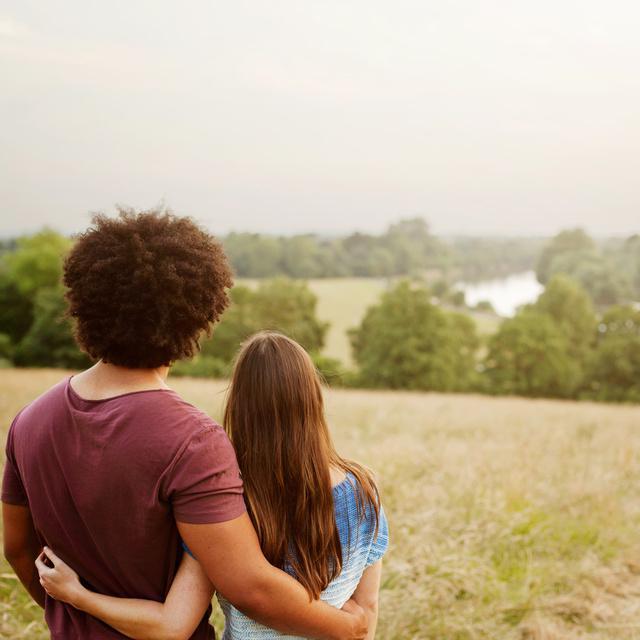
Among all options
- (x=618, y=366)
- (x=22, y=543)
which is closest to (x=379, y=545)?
(x=22, y=543)

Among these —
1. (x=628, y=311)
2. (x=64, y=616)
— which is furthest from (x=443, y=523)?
Answer: (x=628, y=311)

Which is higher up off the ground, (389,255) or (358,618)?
(389,255)

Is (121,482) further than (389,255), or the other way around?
(389,255)

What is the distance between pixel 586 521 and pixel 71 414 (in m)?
4.80

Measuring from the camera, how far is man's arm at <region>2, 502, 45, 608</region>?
1.82 m

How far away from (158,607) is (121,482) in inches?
13.7

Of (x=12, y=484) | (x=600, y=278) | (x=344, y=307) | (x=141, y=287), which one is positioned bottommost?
(x=344, y=307)

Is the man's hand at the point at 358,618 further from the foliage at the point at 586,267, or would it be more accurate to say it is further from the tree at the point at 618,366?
the foliage at the point at 586,267

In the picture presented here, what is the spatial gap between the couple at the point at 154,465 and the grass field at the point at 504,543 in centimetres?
217

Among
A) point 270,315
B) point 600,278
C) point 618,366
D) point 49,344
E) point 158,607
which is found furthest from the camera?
point 600,278

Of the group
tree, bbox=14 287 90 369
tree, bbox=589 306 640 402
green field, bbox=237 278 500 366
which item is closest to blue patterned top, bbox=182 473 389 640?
tree, bbox=14 287 90 369

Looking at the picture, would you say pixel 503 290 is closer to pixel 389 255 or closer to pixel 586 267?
pixel 389 255

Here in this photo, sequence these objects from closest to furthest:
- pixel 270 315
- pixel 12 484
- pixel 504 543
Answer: pixel 12 484
pixel 504 543
pixel 270 315

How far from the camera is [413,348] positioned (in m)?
32.6
